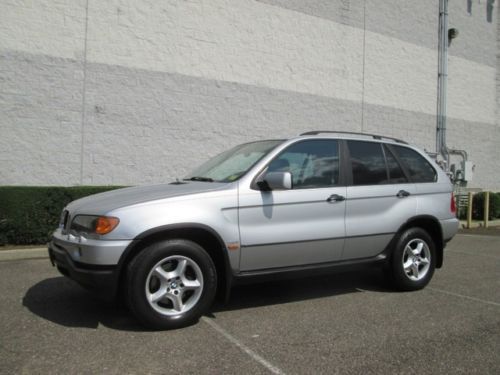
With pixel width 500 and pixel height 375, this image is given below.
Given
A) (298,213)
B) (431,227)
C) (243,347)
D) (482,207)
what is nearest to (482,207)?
(482,207)

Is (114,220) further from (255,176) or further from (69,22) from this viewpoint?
(69,22)

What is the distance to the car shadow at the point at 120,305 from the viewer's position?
4.39 metres

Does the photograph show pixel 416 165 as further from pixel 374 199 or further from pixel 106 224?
pixel 106 224

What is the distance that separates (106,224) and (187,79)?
745cm

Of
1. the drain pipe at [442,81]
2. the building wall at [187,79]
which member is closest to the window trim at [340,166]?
the building wall at [187,79]

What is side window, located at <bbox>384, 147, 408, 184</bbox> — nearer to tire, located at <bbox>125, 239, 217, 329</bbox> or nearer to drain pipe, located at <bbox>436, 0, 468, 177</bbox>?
tire, located at <bbox>125, 239, 217, 329</bbox>

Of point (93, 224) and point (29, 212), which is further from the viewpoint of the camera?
point (29, 212)

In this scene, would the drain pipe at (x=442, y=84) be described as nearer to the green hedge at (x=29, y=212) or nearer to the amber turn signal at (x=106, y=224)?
the green hedge at (x=29, y=212)

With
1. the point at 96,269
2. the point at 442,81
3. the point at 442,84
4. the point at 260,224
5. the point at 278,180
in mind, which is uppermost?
the point at 442,81

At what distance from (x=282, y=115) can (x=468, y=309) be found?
815 centimetres

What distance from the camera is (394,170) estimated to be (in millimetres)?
5629

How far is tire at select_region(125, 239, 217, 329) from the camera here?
156 inches

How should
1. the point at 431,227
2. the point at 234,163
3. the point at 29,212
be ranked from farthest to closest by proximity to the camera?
the point at 29,212
the point at 431,227
the point at 234,163

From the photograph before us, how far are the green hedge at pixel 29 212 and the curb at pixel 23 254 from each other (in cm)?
40
